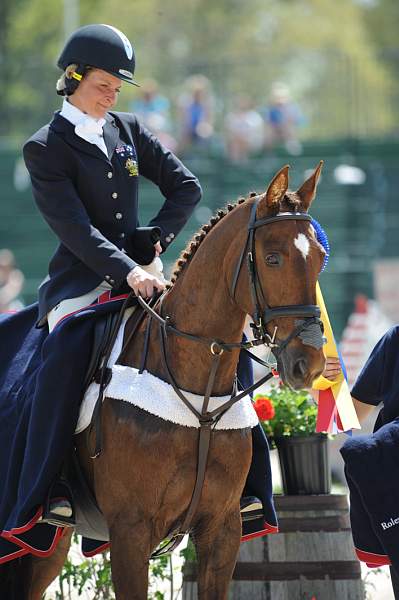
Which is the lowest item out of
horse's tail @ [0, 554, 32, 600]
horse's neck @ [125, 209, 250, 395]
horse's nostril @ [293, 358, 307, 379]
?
horse's tail @ [0, 554, 32, 600]

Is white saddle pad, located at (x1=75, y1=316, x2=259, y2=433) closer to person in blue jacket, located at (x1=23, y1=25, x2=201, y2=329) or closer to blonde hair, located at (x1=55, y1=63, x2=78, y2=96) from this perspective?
person in blue jacket, located at (x1=23, y1=25, x2=201, y2=329)

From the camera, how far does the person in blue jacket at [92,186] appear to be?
18.0 ft

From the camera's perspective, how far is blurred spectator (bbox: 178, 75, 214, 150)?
66.9 feet

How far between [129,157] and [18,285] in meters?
12.5

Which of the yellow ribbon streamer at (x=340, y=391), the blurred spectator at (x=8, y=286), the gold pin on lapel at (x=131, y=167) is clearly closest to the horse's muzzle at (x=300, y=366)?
the yellow ribbon streamer at (x=340, y=391)

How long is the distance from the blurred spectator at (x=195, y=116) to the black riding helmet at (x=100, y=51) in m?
14.8

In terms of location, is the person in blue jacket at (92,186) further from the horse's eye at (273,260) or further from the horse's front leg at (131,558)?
the horse's eye at (273,260)

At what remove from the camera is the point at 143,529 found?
200 inches

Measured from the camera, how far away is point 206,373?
516 centimetres

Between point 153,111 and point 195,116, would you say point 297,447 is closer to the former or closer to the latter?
point 153,111

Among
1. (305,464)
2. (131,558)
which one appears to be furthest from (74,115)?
(305,464)

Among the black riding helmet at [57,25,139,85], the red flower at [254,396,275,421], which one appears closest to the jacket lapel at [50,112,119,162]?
the black riding helmet at [57,25,139,85]

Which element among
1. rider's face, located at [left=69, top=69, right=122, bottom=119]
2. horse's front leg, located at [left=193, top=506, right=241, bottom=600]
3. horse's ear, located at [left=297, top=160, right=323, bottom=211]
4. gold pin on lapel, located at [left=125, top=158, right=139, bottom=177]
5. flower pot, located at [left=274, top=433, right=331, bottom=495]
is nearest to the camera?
horse's ear, located at [left=297, top=160, right=323, bottom=211]

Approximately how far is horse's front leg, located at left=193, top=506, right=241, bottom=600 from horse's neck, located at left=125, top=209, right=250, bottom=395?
0.60 m
